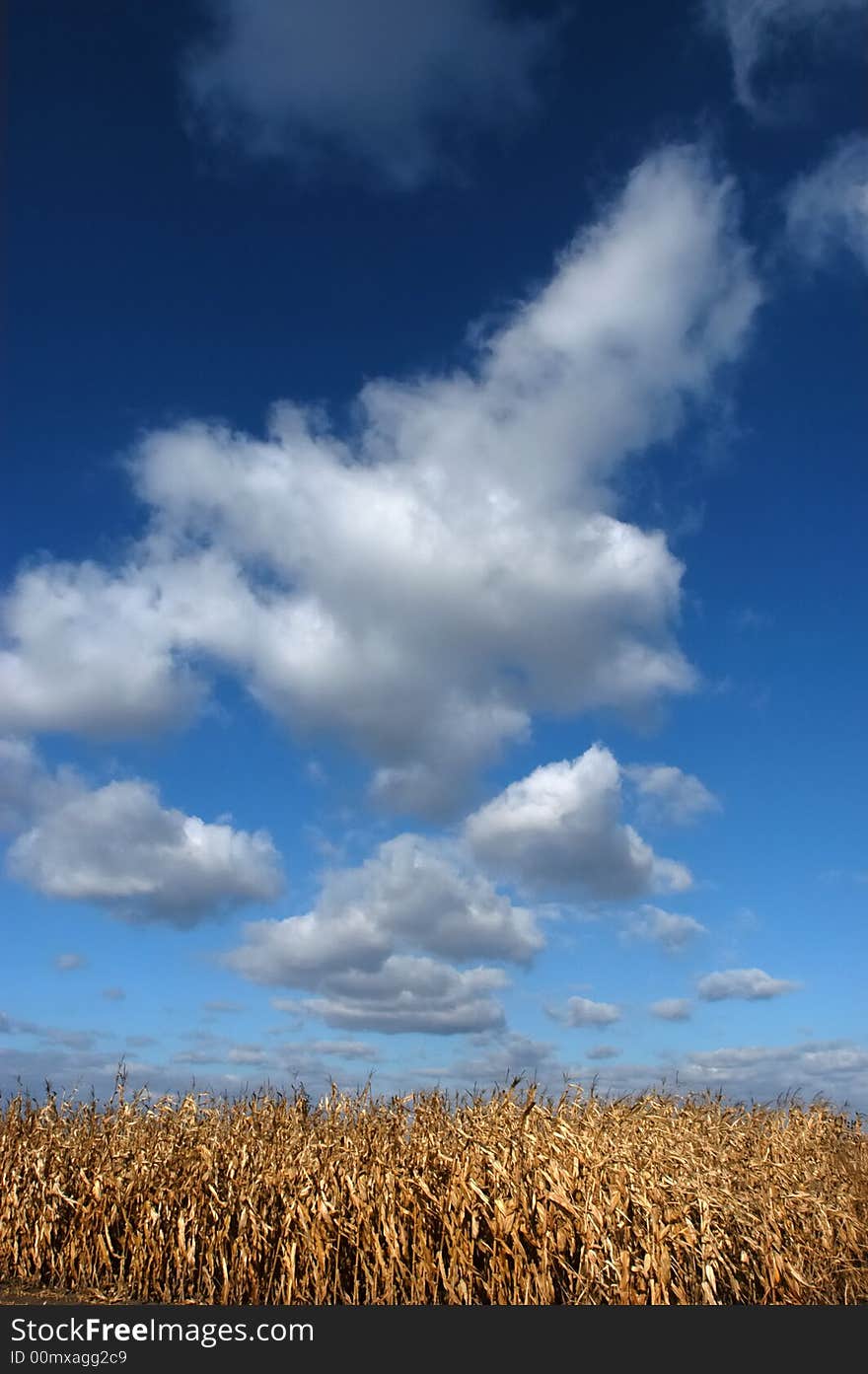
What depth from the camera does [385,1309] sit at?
14211mm

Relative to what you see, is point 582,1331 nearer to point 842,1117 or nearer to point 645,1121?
point 645,1121

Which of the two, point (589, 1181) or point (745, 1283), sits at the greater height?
point (589, 1181)

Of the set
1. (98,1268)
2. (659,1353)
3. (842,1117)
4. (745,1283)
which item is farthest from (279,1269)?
(842,1117)

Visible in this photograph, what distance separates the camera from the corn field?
14914 mm

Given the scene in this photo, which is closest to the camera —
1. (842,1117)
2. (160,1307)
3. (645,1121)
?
(160,1307)

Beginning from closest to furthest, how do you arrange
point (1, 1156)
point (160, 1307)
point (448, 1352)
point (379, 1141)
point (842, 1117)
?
1. point (448, 1352)
2. point (160, 1307)
3. point (379, 1141)
4. point (1, 1156)
5. point (842, 1117)

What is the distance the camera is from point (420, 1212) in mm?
15359

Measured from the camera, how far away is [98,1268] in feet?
55.8

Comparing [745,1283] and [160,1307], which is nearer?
[160,1307]

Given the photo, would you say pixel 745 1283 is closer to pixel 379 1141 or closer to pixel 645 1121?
pixel 645 1121

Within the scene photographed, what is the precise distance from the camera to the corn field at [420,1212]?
14.9 meters

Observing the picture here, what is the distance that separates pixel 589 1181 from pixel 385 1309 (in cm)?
358

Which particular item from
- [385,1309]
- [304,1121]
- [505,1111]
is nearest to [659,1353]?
[385,1309]

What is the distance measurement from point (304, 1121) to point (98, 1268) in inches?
163
